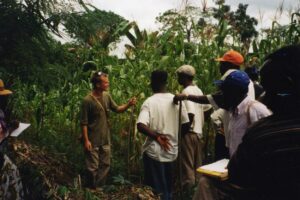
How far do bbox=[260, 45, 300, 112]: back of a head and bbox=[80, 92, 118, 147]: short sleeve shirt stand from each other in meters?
4.09

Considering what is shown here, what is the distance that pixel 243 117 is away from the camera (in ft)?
12.1

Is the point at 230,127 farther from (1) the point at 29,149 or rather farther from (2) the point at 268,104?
(1) the point at 29,149

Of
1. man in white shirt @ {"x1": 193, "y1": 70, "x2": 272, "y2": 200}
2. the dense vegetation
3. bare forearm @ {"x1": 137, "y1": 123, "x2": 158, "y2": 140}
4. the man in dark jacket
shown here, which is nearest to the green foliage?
the dense vegetation

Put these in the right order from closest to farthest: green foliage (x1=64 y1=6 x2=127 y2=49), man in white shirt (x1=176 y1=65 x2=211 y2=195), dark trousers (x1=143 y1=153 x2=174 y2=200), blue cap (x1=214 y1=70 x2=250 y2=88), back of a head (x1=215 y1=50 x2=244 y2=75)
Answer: blue cap (x1=214 y1=70 x2=250 y2=88) < back of a head (x1=215 y1=50 x2=244 y2=75) < dark trousers (x1=143 y1=153 x2=174 y2=200) < man in white shirt (x1=176 y1=65 x2=211 y2=195) < green foliage (x1=64 y1=6 x2=127 y2=49)

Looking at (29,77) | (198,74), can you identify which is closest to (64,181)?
(29,77)

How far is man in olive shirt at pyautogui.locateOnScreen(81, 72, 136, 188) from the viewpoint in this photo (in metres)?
6.06

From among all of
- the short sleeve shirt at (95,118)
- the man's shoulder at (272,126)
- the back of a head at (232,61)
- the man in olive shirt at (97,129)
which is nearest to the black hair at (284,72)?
the man's shoulder at (272,126)

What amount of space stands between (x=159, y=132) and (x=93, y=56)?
4.33 metres

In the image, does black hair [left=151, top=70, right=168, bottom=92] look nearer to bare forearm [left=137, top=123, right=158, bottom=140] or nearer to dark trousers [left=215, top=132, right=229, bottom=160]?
bare forearm [left=137, top=123, right=158, bottom=140]

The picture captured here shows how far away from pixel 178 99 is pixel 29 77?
5.92ft

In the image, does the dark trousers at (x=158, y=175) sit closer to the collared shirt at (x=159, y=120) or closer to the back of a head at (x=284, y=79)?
the collared shirt at (x=159, y=120)

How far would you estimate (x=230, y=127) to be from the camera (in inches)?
149

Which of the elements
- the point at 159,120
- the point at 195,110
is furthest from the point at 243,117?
the point at 195,110

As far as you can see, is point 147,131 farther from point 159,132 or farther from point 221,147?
point 221,147
